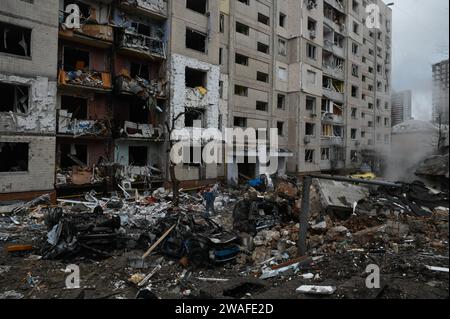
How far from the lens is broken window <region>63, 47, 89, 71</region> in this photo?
17.3 metres

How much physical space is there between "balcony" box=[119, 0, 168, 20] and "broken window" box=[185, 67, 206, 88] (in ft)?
13.7

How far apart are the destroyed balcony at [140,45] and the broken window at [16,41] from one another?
4615mm

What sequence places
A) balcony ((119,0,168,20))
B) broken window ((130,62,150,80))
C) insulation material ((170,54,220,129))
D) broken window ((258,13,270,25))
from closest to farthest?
balcony ((119,0,168,20)), broken window ((130,62,150,80)), insulation material ((170,54,220,129)), broken window ((258,13,270,25))

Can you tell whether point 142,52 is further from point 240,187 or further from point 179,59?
point 240,187

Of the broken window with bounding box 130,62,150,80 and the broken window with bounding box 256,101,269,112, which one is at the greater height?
the broken window with bounding box 130,62,150,80

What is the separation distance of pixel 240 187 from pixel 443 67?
2032 cm

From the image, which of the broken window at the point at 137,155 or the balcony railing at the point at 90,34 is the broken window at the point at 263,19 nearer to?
the balcony railing at the point at 90,34

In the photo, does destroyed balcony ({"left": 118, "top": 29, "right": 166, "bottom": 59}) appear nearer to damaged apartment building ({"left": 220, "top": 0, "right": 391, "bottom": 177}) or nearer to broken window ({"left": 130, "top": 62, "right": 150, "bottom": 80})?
broken window ({"left": 130, "top": 62, "right": 150, "bottom": 80})

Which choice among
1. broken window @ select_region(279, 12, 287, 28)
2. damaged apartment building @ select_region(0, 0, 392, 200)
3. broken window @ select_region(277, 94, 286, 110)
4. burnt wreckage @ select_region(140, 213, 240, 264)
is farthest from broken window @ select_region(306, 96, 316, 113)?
burnt wreckage @ select_region(140, 213, 240, 264)

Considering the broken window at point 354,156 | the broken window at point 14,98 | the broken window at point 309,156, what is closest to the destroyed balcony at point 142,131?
the broken window at point 14,98

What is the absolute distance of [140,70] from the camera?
20312 millimetres

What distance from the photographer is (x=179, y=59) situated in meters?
20.4

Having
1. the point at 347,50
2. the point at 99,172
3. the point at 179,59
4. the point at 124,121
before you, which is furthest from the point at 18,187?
the point at 347,50

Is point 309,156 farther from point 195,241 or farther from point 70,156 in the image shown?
point 195,241
